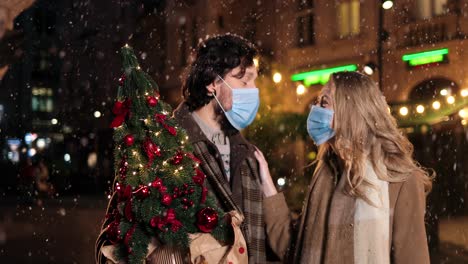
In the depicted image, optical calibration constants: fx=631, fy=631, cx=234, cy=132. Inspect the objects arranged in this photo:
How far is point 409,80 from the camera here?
18.9m

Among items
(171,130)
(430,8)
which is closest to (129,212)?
(171,130)

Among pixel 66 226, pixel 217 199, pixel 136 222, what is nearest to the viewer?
pixel 136 222

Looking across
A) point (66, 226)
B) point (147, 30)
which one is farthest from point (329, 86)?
point (147, 30)

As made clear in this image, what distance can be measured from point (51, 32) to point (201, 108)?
53.2 metres

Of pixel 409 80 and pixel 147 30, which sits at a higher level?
pixel 147 30

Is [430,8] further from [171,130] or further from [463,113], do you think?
[171,130]

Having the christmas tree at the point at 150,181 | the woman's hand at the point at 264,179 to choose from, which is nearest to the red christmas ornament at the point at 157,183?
the christmas tree at the point at 150,181

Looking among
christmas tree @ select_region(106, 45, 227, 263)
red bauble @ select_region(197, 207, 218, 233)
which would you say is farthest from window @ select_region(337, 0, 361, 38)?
red bauble @ select_region(197, 207, 218, 233)

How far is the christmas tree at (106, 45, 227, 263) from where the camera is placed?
2314mm

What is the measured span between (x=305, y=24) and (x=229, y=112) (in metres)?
20.6

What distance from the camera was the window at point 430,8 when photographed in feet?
61.1

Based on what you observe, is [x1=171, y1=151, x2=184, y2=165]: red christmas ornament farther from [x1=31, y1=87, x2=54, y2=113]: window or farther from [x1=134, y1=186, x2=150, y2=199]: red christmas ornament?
[x1=31, y1=87, x2=54, y2=113]: window

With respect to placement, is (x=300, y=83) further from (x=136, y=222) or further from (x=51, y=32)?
(x=51, y=32)

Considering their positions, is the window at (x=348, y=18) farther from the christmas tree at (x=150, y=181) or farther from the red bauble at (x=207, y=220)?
the red bauble at (x=207, y=220)
